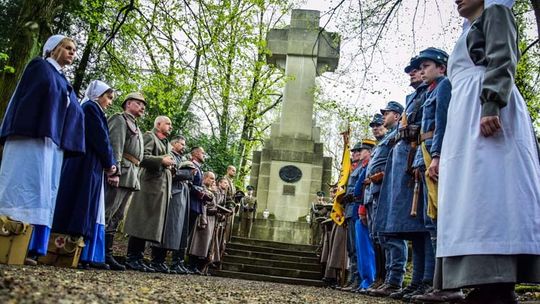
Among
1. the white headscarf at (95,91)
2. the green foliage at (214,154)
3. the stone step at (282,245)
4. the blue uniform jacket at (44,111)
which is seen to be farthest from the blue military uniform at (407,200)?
the green foliage at (214,154)

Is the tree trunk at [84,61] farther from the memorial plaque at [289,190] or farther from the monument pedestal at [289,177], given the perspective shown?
the memorial plaque at [289,190]

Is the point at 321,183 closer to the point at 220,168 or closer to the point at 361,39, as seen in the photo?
the point at 220,168

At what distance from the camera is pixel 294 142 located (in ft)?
51.9

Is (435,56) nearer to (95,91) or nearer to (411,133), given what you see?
(411,133)

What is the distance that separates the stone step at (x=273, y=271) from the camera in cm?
1095

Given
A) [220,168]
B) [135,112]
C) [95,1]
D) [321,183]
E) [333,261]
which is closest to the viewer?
[135,112]

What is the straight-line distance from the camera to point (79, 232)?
4676mm

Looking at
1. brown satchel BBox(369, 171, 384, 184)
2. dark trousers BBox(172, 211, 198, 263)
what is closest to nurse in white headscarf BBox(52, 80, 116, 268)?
dark trousers BBox(172, 211, 198, 263)

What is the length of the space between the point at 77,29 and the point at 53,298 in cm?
1446

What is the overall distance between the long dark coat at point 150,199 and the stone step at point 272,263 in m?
4.96

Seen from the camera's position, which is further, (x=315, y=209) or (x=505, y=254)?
(x=315, y=209)

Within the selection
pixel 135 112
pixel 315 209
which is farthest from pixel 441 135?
pixel 315 209

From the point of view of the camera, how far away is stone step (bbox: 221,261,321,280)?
10.9m

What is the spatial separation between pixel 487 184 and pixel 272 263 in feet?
30.2
